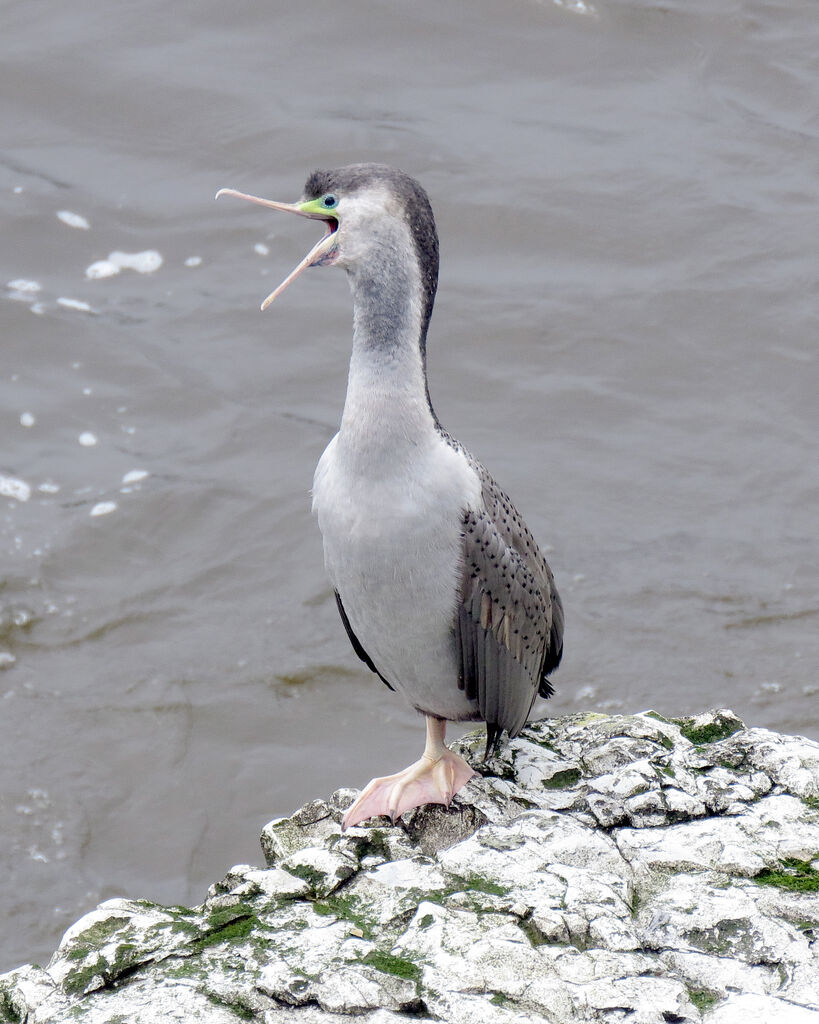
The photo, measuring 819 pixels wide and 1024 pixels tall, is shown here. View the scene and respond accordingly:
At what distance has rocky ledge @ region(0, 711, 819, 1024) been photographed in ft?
10.5

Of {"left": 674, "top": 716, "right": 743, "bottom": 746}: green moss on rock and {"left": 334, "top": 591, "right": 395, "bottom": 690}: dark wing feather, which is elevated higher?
{"left": 334, "top": 591, "right": 395, "bottom": 690}: dark wing feather

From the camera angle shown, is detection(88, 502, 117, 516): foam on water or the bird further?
detection(88, 502, 117, 516): foam on water

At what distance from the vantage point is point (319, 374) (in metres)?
8.95

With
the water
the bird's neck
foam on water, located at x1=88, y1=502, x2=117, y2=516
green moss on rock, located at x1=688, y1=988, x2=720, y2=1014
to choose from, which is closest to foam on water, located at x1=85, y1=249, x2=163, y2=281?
the water

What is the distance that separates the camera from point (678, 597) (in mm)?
7527

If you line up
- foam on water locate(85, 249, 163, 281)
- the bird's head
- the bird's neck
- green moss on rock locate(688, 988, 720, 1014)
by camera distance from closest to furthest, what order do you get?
green moss on rock locate(688, 988, 720, 1014)
the bird's head
the bird's neck
foam on water locate(85, 249, 163, 281)

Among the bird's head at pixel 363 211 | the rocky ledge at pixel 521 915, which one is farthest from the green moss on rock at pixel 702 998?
the bird's head at pixel 363 211

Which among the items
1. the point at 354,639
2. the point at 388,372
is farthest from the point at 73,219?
the point at 388,372

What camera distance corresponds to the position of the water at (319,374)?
684cm

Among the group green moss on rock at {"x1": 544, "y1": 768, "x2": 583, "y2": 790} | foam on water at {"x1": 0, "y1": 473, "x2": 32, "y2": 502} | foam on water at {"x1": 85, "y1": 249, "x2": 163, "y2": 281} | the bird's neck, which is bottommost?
foam on water at {"x1": 0, "y1": 473, "x2": 32, "y2": 502}

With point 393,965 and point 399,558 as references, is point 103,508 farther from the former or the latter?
point 393,965

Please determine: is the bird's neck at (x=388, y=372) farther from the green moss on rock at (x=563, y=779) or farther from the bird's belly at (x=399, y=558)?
the green moss on rock at (x=563, y=779)

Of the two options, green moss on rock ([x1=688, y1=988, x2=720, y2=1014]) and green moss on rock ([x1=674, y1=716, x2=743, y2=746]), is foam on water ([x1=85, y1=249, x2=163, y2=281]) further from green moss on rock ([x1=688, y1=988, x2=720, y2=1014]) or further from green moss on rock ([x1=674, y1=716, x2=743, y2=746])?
green moss on rock ([x1=688, y1=988, x2=720, y2=1014])

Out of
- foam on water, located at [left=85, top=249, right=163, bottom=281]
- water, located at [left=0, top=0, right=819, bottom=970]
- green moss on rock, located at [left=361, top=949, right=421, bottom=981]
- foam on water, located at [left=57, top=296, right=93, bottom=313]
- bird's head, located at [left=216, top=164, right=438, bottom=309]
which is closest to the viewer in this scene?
green moss on rock, located at [left=361, top=949, right=421, bottom=981]
